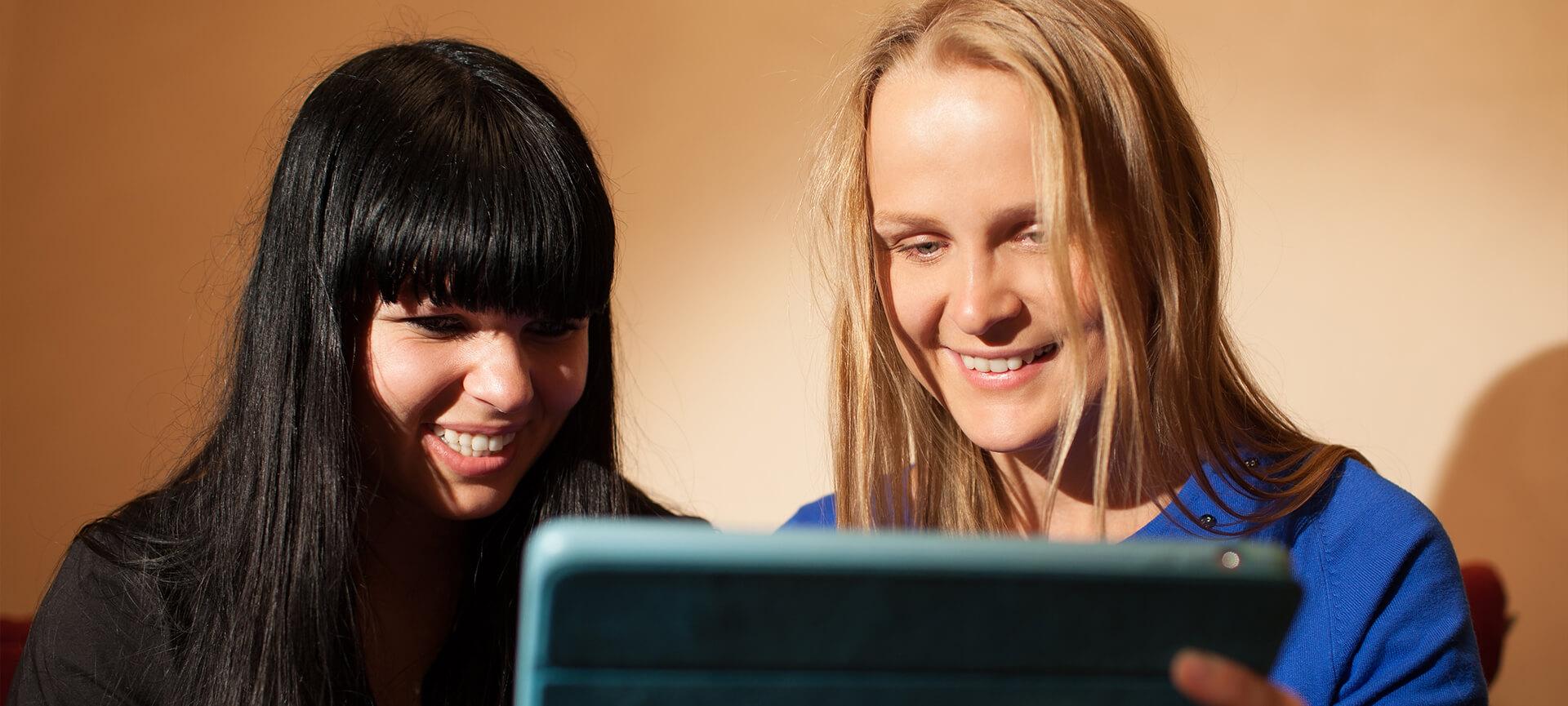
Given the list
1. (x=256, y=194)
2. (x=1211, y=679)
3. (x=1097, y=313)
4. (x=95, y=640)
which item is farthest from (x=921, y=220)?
(x=256, y=194)

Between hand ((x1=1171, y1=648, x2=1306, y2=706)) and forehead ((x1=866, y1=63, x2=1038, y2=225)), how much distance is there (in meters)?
0.47

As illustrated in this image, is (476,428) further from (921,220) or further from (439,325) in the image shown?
(921,220)

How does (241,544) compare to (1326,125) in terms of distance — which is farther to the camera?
(1326,125)

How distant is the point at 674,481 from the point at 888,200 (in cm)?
105

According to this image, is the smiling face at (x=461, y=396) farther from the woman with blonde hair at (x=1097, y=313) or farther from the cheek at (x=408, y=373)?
the woman with blonde hair at (x=1097, y=313)

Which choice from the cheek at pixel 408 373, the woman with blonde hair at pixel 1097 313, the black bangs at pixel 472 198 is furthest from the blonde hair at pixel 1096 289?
the cheek at pixel 408 373

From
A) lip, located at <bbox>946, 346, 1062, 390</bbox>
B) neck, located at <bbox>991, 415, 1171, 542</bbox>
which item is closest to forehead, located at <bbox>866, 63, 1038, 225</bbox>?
lip, located at <bbox>946, 346, 1062, 390</bbox>

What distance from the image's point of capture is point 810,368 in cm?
188

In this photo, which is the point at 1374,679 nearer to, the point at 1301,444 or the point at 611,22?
the point at 1301,444

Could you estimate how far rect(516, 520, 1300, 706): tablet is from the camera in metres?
0.47

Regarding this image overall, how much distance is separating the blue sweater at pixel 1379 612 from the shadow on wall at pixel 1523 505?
767mm

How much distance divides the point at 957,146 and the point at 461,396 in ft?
1.40

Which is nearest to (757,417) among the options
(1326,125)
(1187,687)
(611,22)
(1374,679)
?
(611,22)

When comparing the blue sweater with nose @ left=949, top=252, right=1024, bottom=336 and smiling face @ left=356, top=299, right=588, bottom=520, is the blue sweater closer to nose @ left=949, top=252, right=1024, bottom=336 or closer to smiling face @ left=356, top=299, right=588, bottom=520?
nose @ left=949, top=252, right=1024, bottom=336
